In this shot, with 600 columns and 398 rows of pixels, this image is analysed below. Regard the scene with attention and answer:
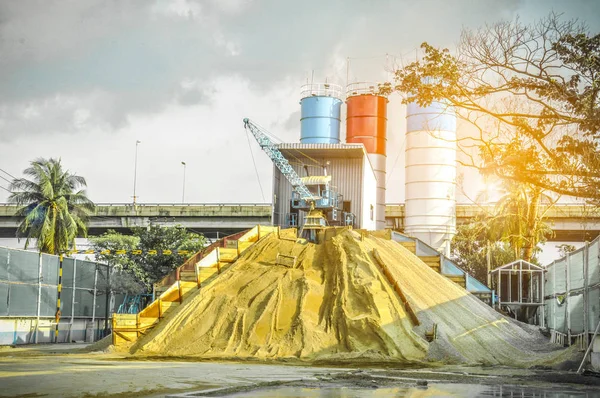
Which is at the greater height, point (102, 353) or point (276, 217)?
point (276, 217)

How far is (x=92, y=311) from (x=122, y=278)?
11.6 ft

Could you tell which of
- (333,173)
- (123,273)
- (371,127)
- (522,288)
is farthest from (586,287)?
(371,127)

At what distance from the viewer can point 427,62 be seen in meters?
18.5

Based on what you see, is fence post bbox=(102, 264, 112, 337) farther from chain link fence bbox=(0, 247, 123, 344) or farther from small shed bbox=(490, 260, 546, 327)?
small shed bbox=(490, 260, 546, 327)

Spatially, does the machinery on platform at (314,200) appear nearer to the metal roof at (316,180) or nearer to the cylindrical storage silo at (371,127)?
the metal roof at (316,180)

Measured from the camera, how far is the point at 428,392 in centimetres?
1270

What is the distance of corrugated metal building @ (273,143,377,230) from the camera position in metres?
47.4

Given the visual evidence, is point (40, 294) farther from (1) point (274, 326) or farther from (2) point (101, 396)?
(2) point (101, 396)

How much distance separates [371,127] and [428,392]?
49.3m

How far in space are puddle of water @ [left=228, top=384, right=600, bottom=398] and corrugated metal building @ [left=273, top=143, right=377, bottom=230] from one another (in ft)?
109

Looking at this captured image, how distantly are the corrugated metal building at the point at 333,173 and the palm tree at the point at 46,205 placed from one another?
13484 millimetres

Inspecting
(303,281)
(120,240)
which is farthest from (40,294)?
(120,240)

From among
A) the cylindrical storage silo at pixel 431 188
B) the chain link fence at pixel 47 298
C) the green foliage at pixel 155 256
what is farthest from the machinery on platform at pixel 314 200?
the cylindrical storage silo at pixel 431 188

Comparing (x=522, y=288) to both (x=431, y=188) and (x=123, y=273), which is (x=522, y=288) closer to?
(x=431, y=188)
